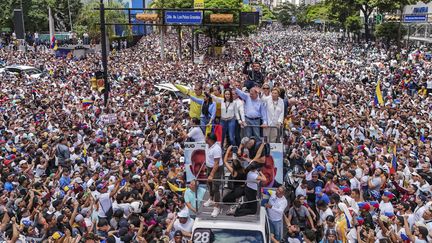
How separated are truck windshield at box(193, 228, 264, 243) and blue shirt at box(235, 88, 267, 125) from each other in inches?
115

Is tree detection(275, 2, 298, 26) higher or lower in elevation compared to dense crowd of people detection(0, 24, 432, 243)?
higher

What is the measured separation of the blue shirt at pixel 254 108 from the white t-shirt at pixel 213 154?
1.58 metres

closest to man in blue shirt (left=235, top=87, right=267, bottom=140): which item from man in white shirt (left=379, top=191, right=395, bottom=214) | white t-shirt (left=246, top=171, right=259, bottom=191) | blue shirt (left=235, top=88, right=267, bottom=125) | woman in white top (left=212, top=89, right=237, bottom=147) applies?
blue shirt (left=235, top=88, right=267, bottom=125)

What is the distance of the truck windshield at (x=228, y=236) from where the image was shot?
21.3 feet

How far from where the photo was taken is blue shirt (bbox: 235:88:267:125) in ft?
29.6

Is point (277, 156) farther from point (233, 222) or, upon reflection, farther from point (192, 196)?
point (233, 222)

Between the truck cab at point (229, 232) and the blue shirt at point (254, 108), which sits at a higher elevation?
the blue shirt at point (254, 108)

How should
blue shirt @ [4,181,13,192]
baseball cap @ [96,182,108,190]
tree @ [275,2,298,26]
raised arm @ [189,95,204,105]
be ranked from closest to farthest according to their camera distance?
baseball cap @ [96,182,108,190], raised arm @ [189,95,204,105], blue shirt @ [4,181,13,192], tree @ [275,2,298,26]

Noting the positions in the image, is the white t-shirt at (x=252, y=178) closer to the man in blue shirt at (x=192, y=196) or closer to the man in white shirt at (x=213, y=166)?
the man in white shirt at (x=213, y=166)

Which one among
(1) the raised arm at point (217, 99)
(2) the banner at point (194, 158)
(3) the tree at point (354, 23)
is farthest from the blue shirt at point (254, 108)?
(3) the tree at point (354, 23)

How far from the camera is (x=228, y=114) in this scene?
903 centimetres

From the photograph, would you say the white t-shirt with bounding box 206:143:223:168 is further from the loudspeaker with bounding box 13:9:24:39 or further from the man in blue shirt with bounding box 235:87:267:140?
the loudspeaker with bounding box 13:9:24:39

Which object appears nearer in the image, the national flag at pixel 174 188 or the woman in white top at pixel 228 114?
the woman in white top at pixel 228 114

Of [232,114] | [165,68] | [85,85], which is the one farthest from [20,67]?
[232,114]
